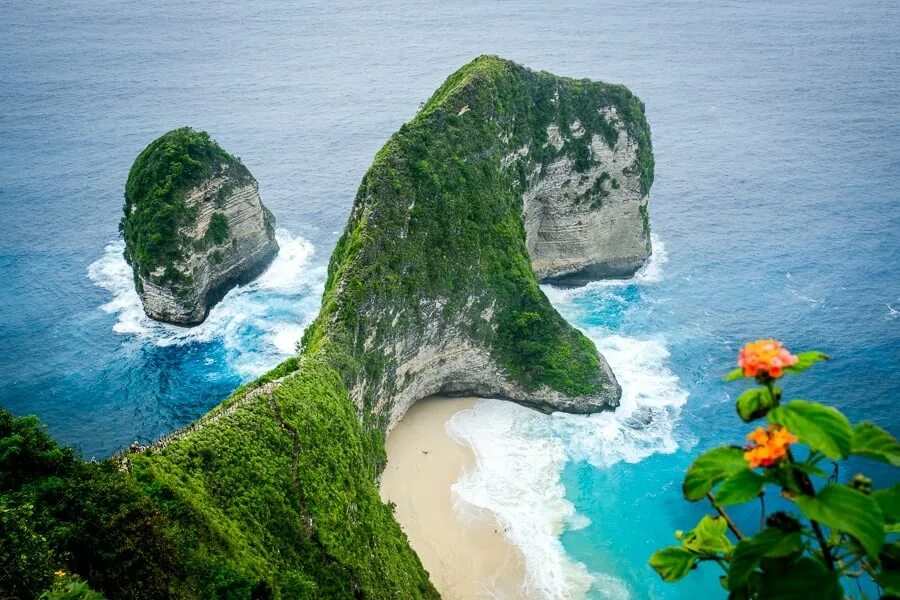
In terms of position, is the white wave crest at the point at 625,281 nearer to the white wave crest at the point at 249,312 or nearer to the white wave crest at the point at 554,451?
the white wave crest at the point at 554,451

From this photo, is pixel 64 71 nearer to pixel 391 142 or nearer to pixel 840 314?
pixel 391 142

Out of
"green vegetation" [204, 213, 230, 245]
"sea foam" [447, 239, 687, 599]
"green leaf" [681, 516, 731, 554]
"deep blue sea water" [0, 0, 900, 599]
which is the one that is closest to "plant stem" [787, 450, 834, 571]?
"green leaf" [681, 516, 731, 554]

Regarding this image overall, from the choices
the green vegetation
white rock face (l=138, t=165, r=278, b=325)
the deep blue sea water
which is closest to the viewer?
the deep blue sea water

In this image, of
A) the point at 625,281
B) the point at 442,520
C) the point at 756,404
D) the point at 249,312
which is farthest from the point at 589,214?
the point at 756,404

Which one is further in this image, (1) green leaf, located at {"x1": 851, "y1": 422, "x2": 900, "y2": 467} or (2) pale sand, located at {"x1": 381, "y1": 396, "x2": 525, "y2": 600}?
(2) pale sand, located at {"x1": 381, "y1": 396, "x2": 525, "y2": 600}

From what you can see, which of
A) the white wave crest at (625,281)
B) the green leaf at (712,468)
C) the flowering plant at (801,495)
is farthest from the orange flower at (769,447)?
the white wave crest at (625,281)

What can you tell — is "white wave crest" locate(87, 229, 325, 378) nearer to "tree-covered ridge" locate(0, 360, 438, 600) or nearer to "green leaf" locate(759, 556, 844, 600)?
"tree-covered ridge" locate(0, 360, 438, 600)
